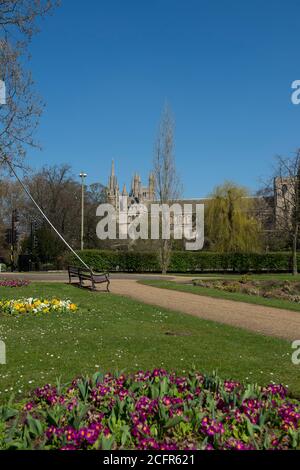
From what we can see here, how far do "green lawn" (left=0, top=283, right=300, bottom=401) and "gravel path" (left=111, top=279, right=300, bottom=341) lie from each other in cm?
84

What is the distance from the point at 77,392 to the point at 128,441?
4.02 feet

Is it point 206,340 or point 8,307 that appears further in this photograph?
point 8,307

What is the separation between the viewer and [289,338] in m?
8.45

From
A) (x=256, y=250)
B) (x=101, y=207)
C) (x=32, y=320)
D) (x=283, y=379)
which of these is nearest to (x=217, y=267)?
(x=256, y=250)

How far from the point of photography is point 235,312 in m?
12.0

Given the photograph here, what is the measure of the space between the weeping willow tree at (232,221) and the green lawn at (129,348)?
30.4 meters

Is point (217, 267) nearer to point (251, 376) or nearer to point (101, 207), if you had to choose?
point (101, 207)

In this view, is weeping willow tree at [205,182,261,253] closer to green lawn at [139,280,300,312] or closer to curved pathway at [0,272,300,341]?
green lawn at [139,280,300,312]

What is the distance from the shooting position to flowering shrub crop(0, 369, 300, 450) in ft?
11.2

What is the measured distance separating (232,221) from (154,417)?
126 feet
